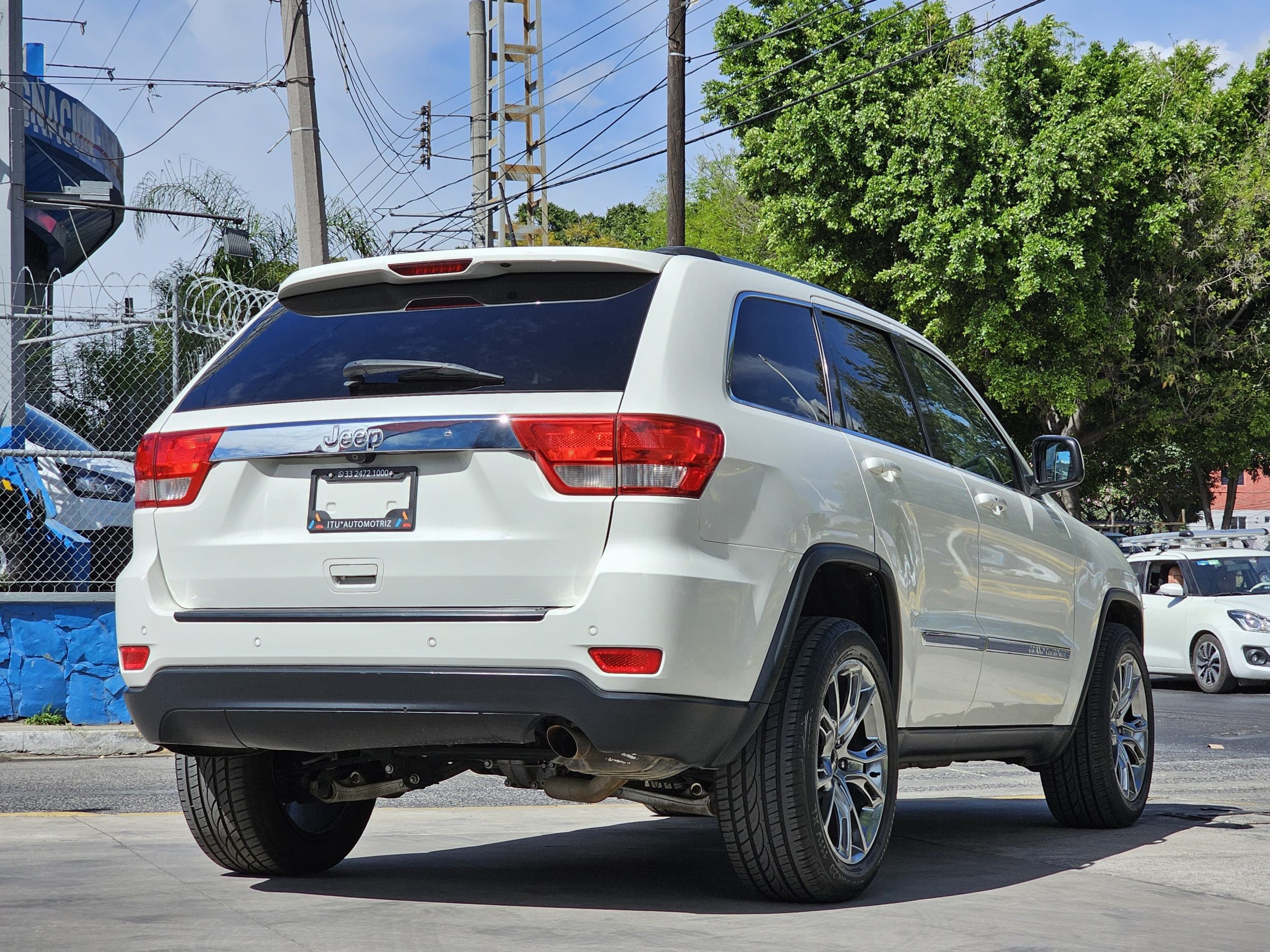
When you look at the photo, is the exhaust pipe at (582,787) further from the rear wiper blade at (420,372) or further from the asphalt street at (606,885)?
the rear wiper blade at (420,372)

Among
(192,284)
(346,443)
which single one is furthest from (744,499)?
(192,284)

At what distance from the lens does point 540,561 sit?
388 centimetres

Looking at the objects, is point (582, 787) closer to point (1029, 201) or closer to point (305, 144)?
point (305, 144)

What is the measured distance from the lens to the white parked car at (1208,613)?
53.7 feet

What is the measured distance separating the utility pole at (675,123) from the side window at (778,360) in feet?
46.6

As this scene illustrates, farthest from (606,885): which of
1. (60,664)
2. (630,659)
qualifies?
(60,664)

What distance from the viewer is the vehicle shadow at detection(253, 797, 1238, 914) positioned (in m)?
4.64

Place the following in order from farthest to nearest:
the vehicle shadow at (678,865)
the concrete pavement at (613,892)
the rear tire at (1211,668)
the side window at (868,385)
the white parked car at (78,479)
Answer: the rear tire at (1211,668), the white parked car at (78,479), the side window at (868,385), the vehicle shadow at (678,865), the concrete pavement at (613,892)

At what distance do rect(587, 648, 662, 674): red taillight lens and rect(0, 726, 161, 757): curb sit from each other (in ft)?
24.0

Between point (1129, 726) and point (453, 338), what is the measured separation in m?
4.16

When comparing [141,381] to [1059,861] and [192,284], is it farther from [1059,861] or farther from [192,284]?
[1059,861]

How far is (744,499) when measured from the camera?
159 inches

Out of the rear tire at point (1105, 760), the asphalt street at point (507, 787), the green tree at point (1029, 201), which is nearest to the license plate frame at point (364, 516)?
the rear tire at point (1105, 760)

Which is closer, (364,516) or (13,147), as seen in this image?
(364,516)
